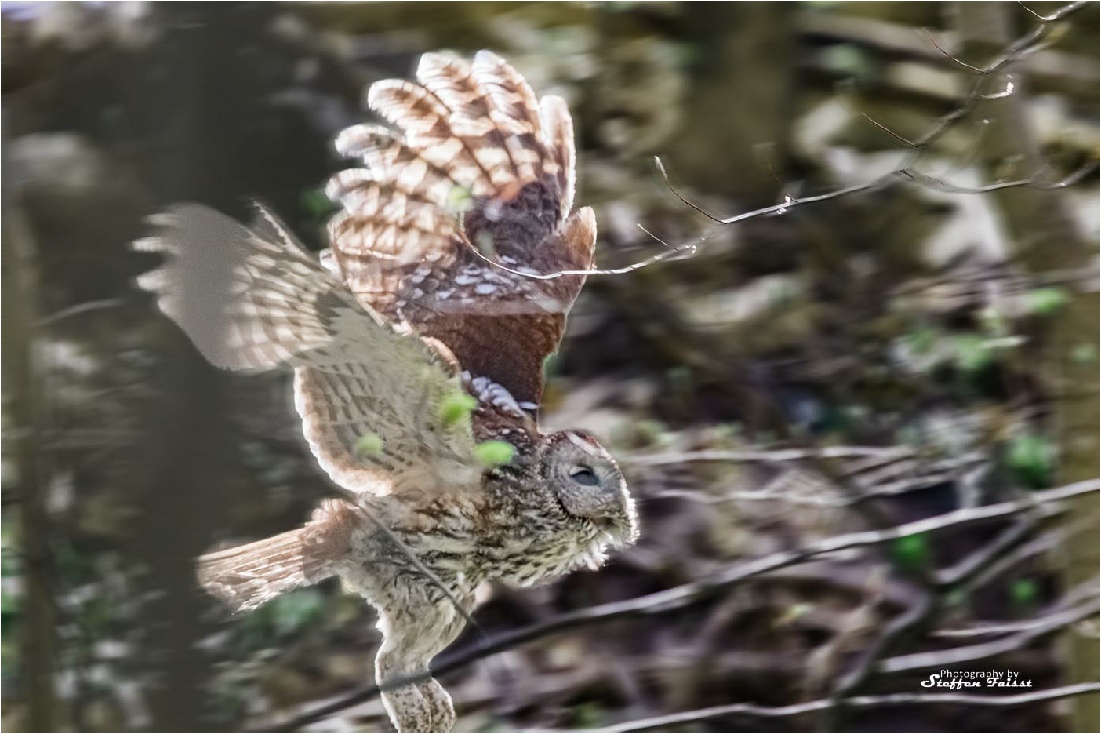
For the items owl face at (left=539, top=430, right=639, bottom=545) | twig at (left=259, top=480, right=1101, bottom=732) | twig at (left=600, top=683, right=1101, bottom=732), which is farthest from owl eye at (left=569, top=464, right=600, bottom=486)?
twig at (left=600, top=683, right=1101, bottom=732)

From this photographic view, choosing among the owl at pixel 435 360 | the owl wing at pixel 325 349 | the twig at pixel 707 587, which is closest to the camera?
the owl wing at pixel 325 349

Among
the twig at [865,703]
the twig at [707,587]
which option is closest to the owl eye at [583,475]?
the twig at [707,587]

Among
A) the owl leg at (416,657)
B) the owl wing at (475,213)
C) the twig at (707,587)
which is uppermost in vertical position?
the owl wing at (475,213)

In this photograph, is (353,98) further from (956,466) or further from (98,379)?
(956,466)

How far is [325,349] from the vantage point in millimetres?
828

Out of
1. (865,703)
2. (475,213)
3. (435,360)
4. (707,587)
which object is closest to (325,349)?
(435,360)

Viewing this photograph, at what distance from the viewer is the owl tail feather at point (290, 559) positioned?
2.52 ft

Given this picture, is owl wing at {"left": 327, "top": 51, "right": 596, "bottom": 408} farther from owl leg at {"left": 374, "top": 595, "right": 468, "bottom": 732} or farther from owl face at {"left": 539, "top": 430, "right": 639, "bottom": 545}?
owl leg at {"left": 374, "top": 595, "right": 468, "bottom": 732}

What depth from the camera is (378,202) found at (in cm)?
92

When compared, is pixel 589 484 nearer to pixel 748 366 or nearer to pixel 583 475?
pixel 583 475

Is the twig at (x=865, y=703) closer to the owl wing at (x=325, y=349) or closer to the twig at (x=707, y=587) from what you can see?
the twig at (x=707, y=587)

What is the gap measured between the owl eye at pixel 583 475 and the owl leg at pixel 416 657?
139 mm

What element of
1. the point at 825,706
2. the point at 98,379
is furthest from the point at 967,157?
the point at 98,379

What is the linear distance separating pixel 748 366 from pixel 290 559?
18.7 inches
